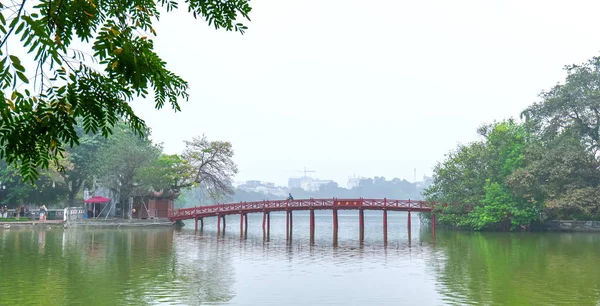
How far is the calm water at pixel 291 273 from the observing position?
15516mm

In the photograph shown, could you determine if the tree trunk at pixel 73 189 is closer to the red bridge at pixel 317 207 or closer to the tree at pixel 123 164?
the tree at pixel 123 164

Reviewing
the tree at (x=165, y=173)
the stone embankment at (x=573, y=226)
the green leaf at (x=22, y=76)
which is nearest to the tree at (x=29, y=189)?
the tree at (x=165, y=173)

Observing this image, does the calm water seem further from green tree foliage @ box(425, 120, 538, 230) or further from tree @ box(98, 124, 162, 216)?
tree @ box(98, 124, 162, 216)

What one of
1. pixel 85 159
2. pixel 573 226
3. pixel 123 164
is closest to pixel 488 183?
pixel 573 226

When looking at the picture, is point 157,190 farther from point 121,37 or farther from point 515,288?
point 121,37

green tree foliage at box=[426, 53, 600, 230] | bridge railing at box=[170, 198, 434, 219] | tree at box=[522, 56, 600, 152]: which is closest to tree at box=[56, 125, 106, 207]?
bridge railing at box=[170, 198, 434, 219]

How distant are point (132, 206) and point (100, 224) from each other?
5.84m

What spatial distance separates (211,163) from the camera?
173ft

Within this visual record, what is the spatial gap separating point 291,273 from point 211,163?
108ft

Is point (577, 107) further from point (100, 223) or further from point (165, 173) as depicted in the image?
point (100, 223)

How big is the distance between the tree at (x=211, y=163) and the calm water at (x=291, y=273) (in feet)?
63.0

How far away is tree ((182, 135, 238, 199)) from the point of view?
52.1 metres

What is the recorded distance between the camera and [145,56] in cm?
511

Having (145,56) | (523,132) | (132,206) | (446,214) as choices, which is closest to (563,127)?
(523,132)
